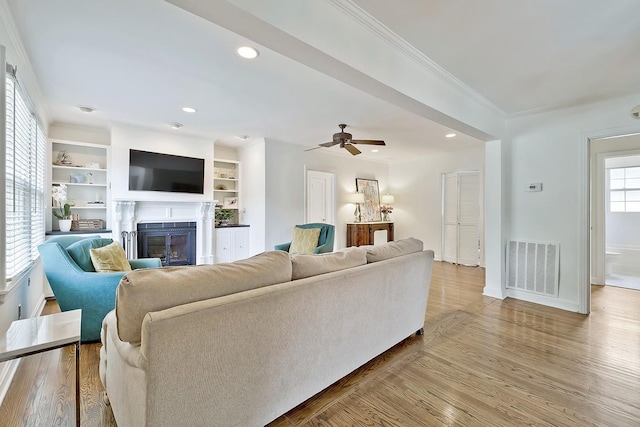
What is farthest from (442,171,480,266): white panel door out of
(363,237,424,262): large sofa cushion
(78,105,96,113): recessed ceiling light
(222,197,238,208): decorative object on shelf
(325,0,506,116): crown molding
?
(78,105,96,113): recessed ceiling light

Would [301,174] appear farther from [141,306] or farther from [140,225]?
[141,306]

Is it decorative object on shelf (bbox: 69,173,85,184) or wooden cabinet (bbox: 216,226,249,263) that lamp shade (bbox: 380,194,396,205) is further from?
decorative object on shelf (bbox: 69,173,85,184)

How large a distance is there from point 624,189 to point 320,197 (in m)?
5.66

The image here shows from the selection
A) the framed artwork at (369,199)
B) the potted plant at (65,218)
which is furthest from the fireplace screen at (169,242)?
the framed artwork at (369,199)

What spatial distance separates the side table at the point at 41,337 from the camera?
125 cm

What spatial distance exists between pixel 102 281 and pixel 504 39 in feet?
12.3

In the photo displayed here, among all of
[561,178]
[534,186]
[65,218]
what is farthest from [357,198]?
[65,218]

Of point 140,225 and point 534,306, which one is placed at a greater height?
point 140,225

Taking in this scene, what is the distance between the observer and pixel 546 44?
2.16m

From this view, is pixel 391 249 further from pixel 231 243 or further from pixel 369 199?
pixel 369 199

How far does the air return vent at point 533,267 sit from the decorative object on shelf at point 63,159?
656 centimetres

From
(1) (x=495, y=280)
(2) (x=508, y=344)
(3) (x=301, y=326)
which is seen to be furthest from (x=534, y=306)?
(3) (x=301, y=326)

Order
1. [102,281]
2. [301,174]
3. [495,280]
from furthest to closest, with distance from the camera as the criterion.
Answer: [301,174] → [495,280] → [102,281]

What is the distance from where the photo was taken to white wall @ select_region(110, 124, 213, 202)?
169 inches
